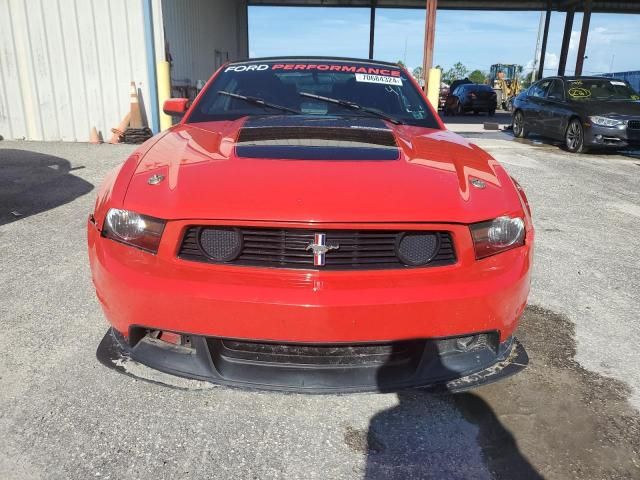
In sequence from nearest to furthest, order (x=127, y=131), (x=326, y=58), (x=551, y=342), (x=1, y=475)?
1. (x=1, y=475)
2. (x=551, y=342)
3. (x=326, y=58)
4. (x=127, y=131)

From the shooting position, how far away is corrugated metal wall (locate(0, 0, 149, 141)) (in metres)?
9.34

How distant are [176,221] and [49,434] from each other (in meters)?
0.96

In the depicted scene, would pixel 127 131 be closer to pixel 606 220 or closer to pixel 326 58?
pixel 326 58

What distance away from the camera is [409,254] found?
1881 millimetres

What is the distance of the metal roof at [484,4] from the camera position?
2505 centimetres

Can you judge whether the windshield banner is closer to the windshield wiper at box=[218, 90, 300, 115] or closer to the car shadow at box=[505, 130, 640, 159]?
the windshield wiper at box=[218, 90, 300, 115]

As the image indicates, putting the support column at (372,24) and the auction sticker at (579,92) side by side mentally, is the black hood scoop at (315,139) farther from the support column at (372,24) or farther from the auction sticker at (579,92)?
the support column at (372,24)

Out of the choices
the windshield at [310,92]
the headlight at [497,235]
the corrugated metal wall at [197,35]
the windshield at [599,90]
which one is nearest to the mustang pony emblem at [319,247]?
the headlight at [497,235]

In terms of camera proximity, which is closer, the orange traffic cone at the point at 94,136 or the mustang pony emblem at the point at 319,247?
the mustang pony emblem at the point at 319,247

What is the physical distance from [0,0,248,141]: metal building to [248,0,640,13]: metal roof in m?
17.1

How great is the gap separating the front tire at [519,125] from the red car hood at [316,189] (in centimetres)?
1159

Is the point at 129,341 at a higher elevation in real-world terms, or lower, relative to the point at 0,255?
higher

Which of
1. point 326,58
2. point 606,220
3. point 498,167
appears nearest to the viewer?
point 498,167

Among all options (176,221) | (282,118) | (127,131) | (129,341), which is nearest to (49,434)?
(129,341)
